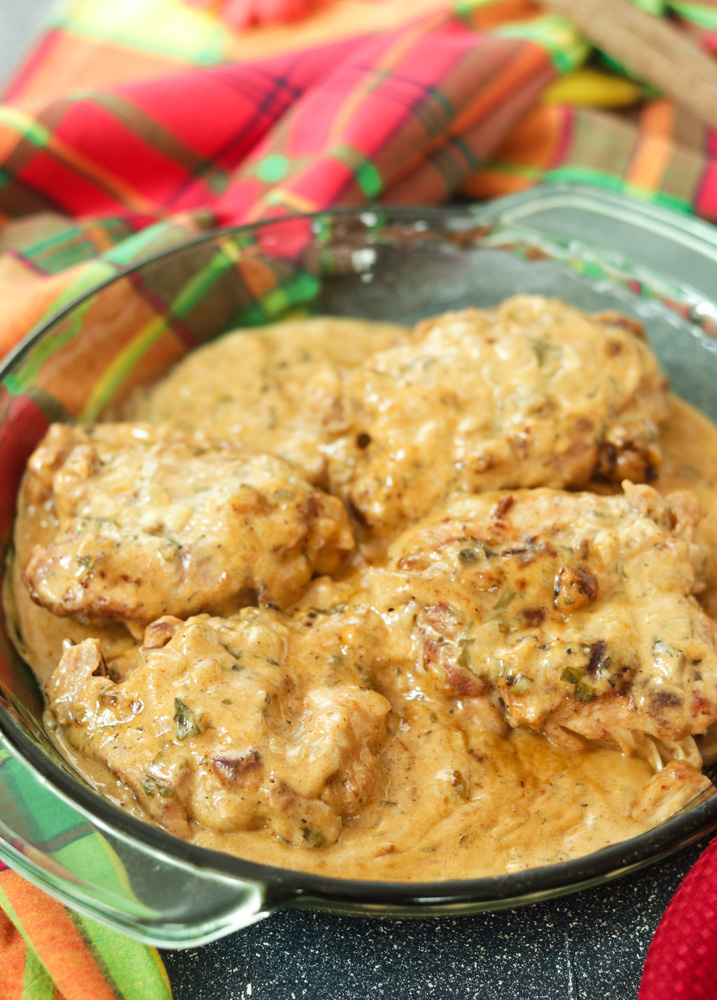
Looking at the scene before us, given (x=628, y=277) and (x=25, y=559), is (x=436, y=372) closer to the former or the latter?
(x=628, y=277)

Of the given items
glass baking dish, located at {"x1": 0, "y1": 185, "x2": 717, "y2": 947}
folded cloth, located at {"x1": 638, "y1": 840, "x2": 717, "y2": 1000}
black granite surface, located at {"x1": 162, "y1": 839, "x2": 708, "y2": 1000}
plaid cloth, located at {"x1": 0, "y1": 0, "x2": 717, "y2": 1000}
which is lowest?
black granite surface, located at {"x1": 162, "y1": 839, "x2": 708, "y2": 1000}

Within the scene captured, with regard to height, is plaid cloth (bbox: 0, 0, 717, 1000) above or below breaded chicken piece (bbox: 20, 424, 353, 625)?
above

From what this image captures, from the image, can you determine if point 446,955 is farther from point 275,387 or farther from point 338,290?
point 338,290

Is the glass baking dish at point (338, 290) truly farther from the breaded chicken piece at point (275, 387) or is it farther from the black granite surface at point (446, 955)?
the black granite surface at point (446, 955)

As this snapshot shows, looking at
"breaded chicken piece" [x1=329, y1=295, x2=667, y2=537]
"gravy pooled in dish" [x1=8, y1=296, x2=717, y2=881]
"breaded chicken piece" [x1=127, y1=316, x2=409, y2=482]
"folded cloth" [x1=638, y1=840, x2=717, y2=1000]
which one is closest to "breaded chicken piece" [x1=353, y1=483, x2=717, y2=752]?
"gravy pooled in dish" [x1=8, y1=296, x2=717, y2=881]

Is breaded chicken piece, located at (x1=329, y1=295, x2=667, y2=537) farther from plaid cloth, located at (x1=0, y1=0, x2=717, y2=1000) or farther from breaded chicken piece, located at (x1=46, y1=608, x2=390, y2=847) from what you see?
plaid cloth, located at (x1=0, y1=0, x2=717, y2=1000)

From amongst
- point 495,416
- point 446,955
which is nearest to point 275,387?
point 495,416

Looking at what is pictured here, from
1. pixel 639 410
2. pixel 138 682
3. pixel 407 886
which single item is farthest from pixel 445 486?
pixel 407 886

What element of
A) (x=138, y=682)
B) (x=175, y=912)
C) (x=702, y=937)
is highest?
(x=138, y=682)

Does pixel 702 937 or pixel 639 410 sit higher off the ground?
pixel 639 410
